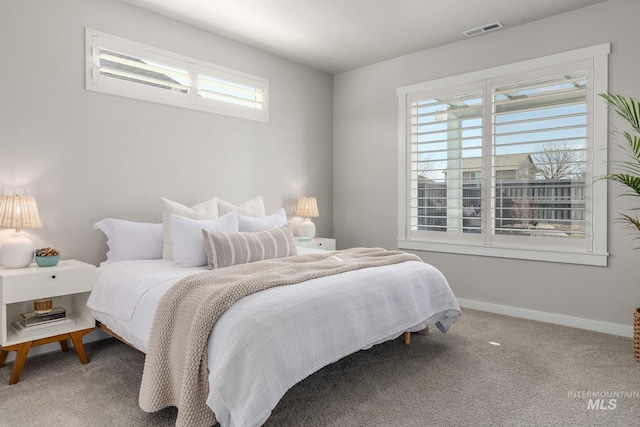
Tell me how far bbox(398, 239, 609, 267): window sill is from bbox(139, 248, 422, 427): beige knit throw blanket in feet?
7.54

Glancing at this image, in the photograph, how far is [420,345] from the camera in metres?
3.10

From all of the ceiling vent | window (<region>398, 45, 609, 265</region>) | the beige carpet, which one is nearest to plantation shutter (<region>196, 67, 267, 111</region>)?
window (<region>398, 45, 609, 265</region>)

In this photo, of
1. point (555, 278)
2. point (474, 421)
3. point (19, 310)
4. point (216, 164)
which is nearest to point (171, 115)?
point (216, 164)

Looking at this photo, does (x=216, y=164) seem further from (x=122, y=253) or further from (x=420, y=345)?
(x=420, y=345)

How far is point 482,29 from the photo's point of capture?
3.92 metres

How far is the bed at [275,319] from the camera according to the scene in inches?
69.9

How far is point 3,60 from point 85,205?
1.09 metres

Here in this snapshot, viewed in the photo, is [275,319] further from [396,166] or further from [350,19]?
[396,166]

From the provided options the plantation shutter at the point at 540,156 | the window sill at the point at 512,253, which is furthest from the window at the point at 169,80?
the plantation shutter at the point at 540,156

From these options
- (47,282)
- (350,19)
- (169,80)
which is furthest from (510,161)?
(47,282)

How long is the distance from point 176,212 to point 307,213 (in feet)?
5.53

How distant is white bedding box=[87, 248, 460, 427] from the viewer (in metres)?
1.77

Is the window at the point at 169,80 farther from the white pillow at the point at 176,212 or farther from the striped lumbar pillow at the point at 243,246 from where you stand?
the striped lumbar pillow at the point at 243,246

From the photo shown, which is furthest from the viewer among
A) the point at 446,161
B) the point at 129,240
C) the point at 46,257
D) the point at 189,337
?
the point at 446,161
